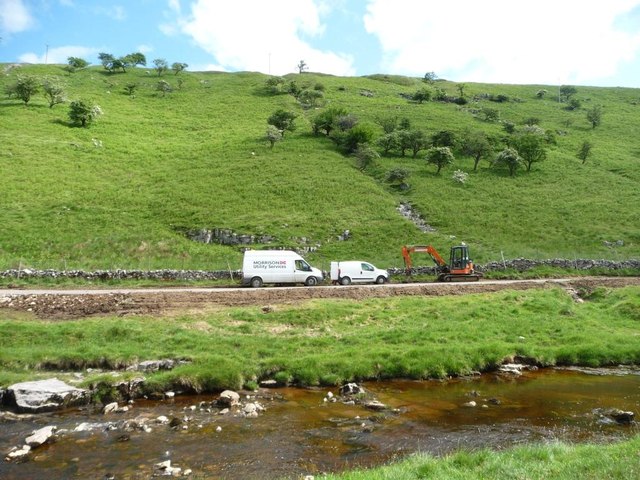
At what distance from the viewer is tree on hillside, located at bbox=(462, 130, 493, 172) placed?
231 feet

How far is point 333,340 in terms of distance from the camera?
797 inches

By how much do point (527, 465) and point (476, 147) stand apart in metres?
68.4

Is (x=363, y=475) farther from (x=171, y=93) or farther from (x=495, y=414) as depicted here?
(x=171, y=93)

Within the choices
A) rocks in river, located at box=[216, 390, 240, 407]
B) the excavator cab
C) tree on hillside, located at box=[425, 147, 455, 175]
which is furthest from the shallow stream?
tree on hillside, located at box=[425, 147, 455, 175]

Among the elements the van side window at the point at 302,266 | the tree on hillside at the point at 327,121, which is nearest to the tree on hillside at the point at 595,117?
the tree on hillside at the point at 327,121

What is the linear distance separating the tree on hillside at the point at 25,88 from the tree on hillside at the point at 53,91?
1.53 metres

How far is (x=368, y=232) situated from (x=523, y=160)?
119 ft

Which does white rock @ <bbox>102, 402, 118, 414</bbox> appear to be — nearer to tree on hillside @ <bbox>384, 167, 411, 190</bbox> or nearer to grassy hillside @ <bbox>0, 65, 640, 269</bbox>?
grassy hillside @ <bbox>0, 65, 640, 269</bbox>

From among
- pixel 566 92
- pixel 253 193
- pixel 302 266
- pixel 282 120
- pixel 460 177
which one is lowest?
pixel 302 266

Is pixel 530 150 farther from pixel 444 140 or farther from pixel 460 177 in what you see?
pixel 460 177

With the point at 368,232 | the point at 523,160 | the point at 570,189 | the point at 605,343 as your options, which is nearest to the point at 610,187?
the point at 570,189

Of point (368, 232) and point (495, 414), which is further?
point (368, 232)

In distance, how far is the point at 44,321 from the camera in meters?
20.7

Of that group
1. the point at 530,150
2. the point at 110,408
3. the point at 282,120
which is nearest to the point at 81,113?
the point at 282,120
